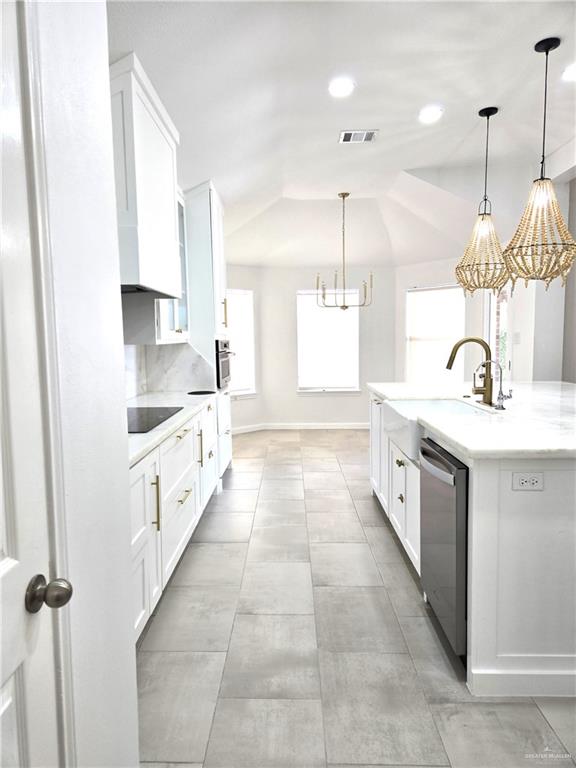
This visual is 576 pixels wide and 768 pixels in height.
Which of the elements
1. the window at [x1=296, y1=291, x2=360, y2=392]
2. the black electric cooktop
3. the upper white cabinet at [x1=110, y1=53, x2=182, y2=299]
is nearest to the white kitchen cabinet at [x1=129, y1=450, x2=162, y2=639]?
the black electric cooktop

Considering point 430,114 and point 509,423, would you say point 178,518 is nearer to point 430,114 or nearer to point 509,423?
point 509,423

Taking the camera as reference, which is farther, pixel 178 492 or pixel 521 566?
pixel 178 492

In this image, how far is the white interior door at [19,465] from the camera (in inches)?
29.0

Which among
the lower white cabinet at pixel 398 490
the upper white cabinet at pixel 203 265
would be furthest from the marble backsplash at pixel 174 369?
the lower white cabinet at pixel 398 490

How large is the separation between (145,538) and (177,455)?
67 cm

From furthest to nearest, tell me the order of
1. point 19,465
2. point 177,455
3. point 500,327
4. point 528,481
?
point 500,327 < point 177,455 < point 528,481 < point 19,465

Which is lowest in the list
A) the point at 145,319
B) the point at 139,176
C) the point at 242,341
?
the point at 242,341

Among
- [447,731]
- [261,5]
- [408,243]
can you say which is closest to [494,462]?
[447,731]

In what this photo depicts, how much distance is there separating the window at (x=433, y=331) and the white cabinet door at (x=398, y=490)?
339 cm

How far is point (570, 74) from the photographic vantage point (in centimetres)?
303

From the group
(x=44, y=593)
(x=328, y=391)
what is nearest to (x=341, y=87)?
(x=44, y=593)

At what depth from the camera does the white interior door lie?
736 mm

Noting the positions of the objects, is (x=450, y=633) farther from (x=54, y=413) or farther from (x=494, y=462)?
(x=54, y=413)

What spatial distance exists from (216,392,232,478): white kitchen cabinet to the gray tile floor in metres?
1.02
